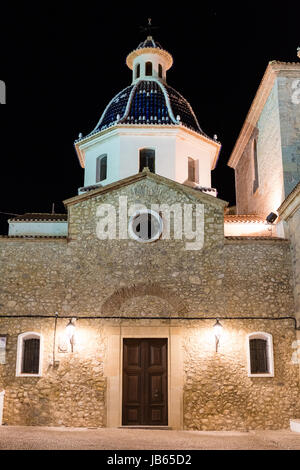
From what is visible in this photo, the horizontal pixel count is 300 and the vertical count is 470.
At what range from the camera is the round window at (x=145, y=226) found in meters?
15.1

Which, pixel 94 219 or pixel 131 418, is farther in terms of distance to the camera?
pixel 94 219

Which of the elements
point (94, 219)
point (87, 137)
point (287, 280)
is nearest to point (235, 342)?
point (287, 280)

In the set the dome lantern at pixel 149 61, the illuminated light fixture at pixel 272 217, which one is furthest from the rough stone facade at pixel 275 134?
the dome lantern at pixel 149 61

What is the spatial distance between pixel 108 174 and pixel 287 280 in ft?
28.3

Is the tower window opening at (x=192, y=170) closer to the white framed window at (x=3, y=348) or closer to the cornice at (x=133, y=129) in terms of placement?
the cornice at (x=133, y=129)

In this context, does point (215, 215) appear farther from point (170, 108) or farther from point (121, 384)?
point (170, 108)

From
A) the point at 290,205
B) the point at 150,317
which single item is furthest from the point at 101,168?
the point at 290,205

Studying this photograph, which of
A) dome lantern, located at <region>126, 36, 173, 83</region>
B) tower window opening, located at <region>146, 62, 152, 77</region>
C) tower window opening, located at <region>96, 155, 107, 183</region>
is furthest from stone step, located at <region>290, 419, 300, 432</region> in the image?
tower window opening, located at <region>146, 62, 152, 77</region>

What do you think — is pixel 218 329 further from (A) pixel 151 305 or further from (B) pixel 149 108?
(B) pixel 149 108

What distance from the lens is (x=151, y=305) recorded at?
14.6m

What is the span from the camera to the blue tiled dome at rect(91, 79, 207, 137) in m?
20.8

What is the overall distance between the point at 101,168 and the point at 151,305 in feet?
26.4

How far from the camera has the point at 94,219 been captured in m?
15.3

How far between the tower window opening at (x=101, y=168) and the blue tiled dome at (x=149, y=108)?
1235 mm
